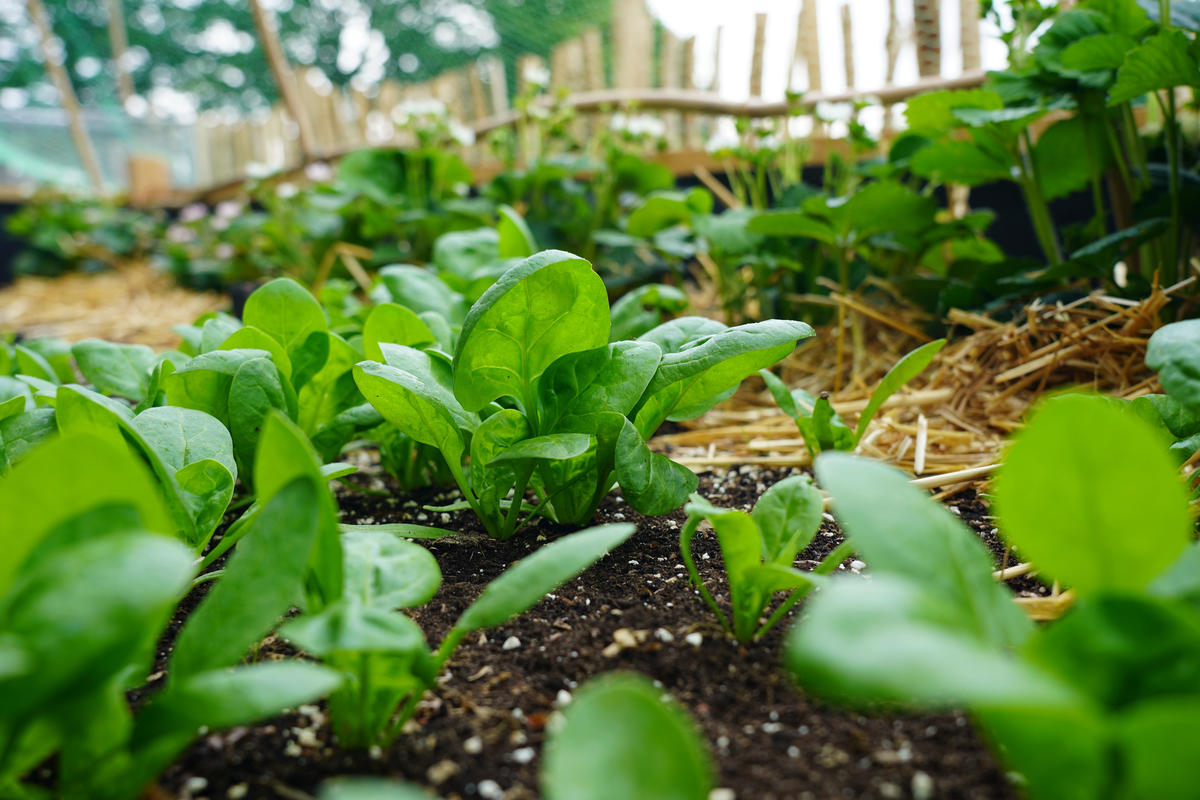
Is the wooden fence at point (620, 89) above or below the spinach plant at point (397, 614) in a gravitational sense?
above

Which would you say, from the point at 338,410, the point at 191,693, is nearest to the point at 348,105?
the point at 338,410

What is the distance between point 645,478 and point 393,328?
46 cm

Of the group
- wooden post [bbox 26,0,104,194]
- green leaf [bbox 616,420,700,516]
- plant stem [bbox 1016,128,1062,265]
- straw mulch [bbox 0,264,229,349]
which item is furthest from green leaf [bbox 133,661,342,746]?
wooden post [bbox 26,0,104,194]

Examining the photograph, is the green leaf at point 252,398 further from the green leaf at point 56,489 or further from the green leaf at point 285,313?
the green leaf at point 56,489

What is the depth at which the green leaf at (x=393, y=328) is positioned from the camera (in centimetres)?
107

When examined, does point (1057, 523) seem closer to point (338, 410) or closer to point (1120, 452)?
point (1120, 452)

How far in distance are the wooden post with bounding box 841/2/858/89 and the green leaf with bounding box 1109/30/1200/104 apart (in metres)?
1.71

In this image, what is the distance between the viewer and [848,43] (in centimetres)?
283

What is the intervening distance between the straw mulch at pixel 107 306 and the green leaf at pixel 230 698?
7.73 ft

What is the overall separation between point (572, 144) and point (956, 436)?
1681mm

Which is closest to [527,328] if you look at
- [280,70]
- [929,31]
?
[929,31]

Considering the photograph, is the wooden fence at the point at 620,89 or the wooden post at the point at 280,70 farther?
the wooden post at the point at 280,70

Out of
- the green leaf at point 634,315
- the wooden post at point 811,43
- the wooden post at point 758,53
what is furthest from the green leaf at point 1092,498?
the wooden post at point 758,53

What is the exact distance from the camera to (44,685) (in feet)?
1.44
